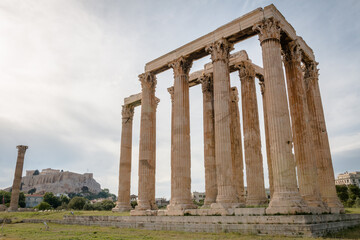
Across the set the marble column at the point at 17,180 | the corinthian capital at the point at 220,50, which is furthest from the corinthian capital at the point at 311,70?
the marble column at the point at 17,180

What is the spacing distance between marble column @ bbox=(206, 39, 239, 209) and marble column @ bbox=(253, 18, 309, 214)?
3.92m

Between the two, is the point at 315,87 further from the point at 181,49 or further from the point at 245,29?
the point at 181,49

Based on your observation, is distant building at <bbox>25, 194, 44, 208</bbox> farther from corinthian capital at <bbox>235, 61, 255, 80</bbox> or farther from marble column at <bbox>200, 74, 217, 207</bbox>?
corinthian capital at <bbox>235, 61, 255, 80</bbox>

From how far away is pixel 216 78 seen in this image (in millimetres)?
25719

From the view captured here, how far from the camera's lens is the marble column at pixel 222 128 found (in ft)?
74.5

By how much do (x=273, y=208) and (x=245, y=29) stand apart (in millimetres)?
15504

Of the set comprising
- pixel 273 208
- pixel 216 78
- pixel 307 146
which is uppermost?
pixel 216 78

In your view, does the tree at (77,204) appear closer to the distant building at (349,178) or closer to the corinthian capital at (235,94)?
the corinthian capital at (235,94)

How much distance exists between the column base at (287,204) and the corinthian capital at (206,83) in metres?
16.9

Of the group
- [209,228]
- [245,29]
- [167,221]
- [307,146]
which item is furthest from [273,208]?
[245,29]

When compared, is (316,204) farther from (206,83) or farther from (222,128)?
(206,83)

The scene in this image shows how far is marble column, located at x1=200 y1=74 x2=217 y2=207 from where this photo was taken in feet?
98.3

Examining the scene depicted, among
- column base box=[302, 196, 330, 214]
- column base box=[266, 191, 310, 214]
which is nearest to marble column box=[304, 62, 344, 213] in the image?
column base box=[302, 196, 330, 214]

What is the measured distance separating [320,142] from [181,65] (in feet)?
51.9
